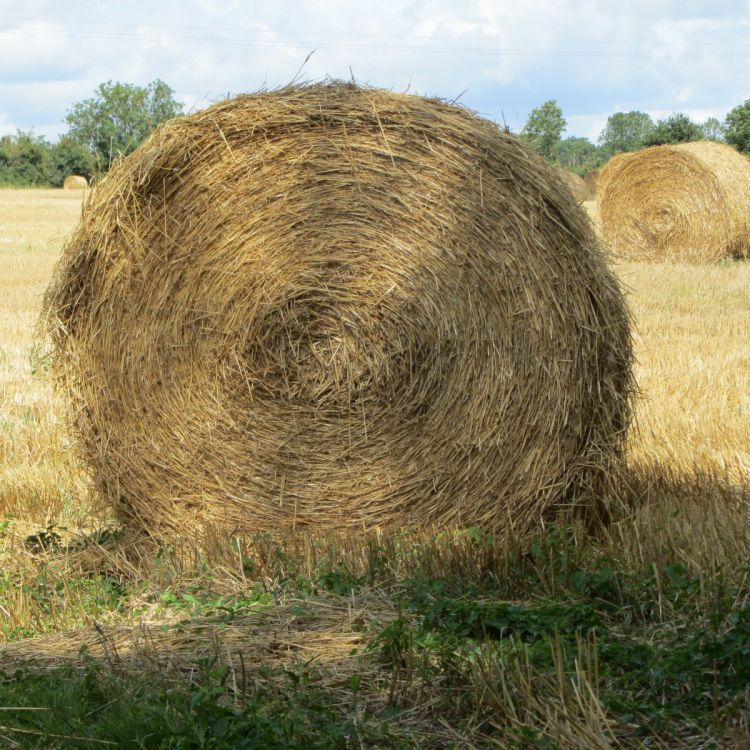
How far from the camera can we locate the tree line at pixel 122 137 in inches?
665

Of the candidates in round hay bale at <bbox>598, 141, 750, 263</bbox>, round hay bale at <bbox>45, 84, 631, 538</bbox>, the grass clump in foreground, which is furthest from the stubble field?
round hay bale at <bbox>598, 141, 750, 263</bbox>

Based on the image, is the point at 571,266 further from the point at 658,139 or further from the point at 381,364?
the point at 658,139

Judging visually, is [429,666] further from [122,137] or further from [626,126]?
[626,126]

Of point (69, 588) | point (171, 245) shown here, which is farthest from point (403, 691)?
point (171, 245)

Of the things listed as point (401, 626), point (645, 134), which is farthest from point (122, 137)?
point (401, 626)

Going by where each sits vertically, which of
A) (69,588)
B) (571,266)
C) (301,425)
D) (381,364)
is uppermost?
(571,266)

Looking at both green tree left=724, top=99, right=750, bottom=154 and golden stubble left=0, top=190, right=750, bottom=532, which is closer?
golden stubble left=0, top=190, right=750, bottom=532

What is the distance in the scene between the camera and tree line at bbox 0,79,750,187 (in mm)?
16884

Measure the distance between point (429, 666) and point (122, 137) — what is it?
7362 centimetres

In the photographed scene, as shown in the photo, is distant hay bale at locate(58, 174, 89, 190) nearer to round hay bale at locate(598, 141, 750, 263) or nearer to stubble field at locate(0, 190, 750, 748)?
round hay bale at locate(598, 141, 750, 263)

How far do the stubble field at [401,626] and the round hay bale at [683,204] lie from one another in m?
10.7

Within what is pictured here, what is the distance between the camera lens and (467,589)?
4.29 meters

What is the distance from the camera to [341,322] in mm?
5316

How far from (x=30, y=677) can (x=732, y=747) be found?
2.27 meters
